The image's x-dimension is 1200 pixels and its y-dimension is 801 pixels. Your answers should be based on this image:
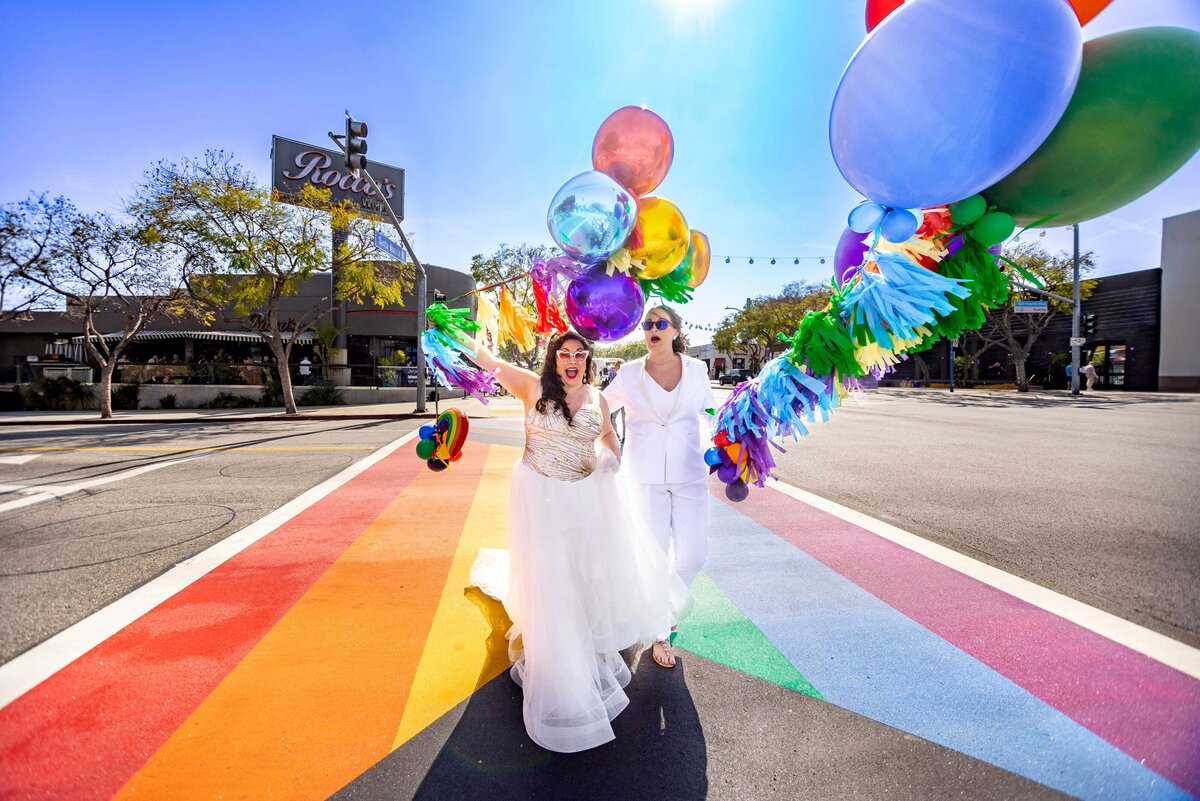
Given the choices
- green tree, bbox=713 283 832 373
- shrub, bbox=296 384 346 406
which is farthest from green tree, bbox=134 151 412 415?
green tree, bbox=713 283 832 373

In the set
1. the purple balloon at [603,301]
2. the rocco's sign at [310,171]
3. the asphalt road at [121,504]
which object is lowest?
the asphalt road at [121,504]

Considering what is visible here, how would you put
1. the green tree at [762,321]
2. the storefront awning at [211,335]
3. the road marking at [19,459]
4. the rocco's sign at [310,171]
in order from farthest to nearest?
the green tree at [762,321] → the storefront awning at [211,335] → the rocco's sign at [310,171] → the road marking at [19,459]

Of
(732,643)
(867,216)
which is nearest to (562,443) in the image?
(732,643)

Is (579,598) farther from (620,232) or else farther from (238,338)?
(238,338)

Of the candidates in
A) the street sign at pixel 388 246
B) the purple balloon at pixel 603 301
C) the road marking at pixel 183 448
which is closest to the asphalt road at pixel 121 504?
the road marking at pixel 183 448

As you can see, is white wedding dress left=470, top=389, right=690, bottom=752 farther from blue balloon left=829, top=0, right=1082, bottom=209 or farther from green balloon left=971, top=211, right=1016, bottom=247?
green balloon left=971, top=211, right=1016, bottom=247

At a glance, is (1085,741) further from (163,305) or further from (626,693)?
(163,305)

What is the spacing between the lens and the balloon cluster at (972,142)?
1.83 m

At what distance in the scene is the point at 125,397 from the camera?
65.3ft

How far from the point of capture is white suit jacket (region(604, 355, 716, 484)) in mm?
2818

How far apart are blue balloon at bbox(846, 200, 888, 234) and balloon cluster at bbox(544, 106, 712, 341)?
2.97 ft

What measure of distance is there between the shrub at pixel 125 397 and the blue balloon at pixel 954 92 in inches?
1003

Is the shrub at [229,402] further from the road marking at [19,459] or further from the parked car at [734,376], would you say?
the parked car at [734,376]

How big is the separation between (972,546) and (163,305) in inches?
854
